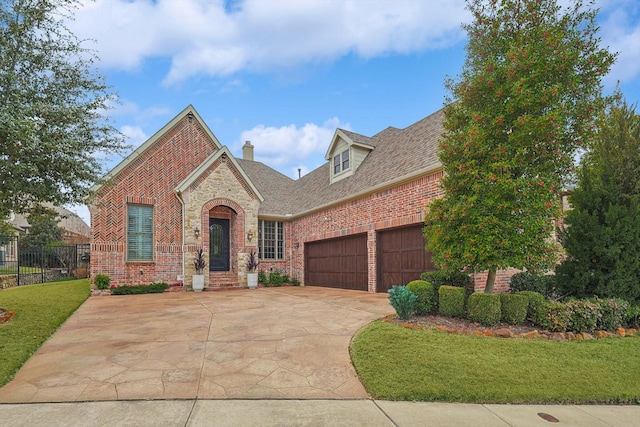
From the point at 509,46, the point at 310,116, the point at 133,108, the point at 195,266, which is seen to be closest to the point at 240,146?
the point at 310,116

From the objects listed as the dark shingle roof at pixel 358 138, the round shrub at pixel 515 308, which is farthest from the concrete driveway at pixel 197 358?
the dark shingle roof at pixel 358 138

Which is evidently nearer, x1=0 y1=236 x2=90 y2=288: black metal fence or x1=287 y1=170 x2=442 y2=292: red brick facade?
x1=287 y1=170 x2=442 y2=292: red brick facade

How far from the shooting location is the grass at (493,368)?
13.1ft

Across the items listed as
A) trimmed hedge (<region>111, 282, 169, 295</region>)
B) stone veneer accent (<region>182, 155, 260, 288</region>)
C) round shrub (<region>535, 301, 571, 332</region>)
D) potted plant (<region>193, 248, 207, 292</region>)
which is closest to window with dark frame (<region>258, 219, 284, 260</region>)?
stone veneer accent (<region>182, 155, 260, 288</region>)

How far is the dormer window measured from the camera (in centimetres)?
1642

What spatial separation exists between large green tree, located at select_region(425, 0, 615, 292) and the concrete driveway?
9.15ft

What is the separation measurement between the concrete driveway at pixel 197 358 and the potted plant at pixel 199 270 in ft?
19.9

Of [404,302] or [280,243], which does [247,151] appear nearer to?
[280,243]

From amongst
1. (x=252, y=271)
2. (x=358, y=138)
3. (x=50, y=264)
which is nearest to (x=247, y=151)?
(x=358, y=138)

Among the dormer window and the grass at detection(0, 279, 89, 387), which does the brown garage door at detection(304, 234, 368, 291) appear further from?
the grass at detection(0, 279, 89, 387)

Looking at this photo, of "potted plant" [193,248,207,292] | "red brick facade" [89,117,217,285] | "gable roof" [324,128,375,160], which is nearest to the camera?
"red brick facade" [89,117,217,285]

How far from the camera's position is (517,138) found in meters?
6.57

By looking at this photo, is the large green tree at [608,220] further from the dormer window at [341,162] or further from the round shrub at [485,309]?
the dormer window at [341,162]

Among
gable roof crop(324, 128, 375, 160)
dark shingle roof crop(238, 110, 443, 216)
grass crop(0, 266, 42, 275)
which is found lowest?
grass crop(0, 266, 42, 275)
